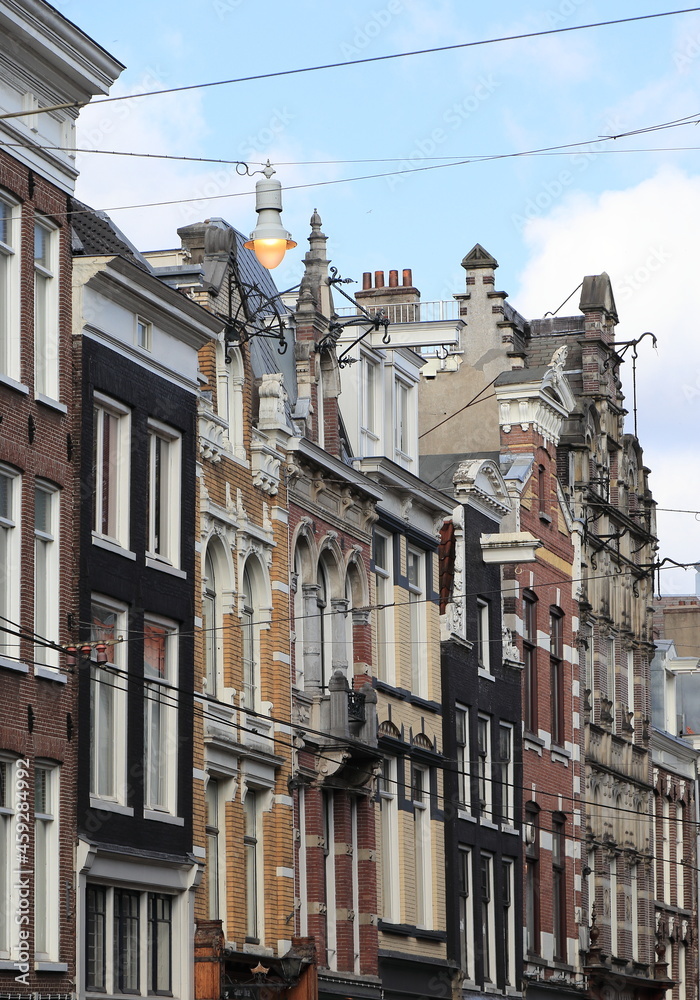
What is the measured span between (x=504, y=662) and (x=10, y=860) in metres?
22.4

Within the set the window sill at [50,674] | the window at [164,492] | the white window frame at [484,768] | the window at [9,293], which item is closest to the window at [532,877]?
the white window frame at [484,768]

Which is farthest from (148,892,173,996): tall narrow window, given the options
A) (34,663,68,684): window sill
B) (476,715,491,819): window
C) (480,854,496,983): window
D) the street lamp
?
(476,715,491,819): window

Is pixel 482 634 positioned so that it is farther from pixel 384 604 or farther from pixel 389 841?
pixel 389 841

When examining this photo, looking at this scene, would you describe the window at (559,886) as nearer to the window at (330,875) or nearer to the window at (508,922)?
the window at (508,922)

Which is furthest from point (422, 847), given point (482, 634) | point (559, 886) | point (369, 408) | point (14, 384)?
point (14, 384)

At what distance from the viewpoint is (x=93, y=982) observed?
2794cm

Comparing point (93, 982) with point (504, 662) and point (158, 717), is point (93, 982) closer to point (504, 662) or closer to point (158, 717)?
point (158, 717)

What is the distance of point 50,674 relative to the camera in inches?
1066

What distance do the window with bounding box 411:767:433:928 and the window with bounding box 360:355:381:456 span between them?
6295 mm

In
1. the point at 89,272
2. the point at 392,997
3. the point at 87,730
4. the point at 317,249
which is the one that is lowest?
the point at 392,997

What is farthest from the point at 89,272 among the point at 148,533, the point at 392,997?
the point at 392,997

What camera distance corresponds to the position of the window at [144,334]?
3084 centimetres

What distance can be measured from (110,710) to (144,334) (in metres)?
5.51

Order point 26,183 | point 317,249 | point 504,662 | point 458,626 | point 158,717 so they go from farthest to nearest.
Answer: point 504,662, point 458,626, point 317,249, point 158,717, point 26,183
